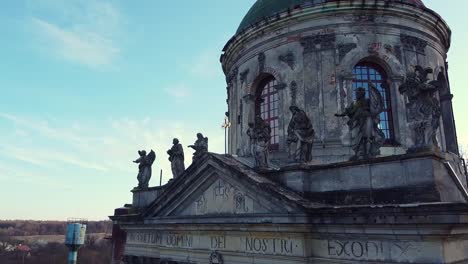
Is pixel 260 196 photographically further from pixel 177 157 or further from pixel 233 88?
pixel 233 88

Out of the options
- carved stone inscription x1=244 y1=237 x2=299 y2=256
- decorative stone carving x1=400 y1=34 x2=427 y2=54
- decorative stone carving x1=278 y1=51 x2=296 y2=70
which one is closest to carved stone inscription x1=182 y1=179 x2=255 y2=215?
carved stone inscription x1=244 y1=237 x2=299 y2=256

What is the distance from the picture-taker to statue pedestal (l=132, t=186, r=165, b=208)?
16.0m

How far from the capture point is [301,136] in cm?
1103

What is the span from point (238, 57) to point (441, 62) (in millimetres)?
9606

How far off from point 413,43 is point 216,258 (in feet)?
39.6

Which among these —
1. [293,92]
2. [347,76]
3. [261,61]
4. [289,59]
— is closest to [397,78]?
[347,76]

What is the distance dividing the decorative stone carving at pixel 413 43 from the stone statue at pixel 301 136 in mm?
7850

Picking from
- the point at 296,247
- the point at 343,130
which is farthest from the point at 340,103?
the point at 296,247

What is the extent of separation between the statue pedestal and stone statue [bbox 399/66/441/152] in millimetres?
10185

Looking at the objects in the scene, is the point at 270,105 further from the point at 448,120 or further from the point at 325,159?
the point at 448,120

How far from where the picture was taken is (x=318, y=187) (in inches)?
416

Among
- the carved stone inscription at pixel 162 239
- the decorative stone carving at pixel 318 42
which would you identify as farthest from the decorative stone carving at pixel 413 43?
the carved stone inscription at pixel 162 239

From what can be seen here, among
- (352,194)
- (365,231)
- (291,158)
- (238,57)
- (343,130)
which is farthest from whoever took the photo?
(238,57)

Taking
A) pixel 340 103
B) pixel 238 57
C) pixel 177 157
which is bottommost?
pixel 177 157
